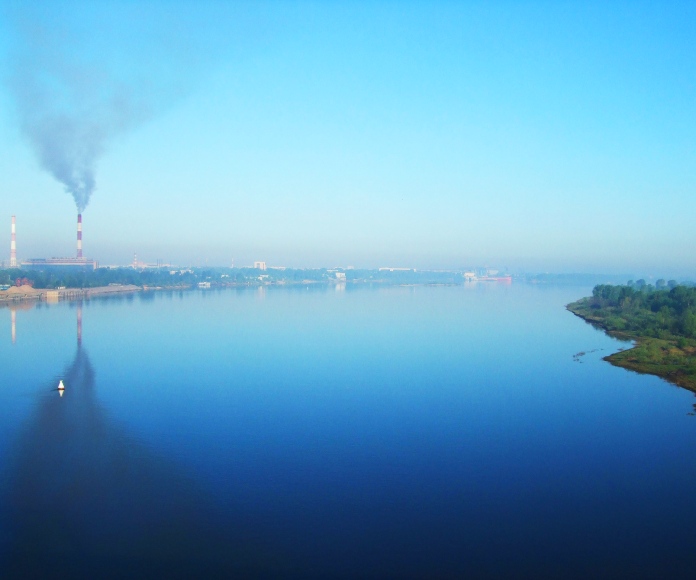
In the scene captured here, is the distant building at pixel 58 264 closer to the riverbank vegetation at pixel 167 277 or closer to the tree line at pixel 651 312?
the riverbank vegetation at pixel 167 277

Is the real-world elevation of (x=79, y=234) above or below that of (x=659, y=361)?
above

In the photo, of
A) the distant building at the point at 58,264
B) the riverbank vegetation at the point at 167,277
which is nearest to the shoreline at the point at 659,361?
the riverbank vegetation at the point at 167,277

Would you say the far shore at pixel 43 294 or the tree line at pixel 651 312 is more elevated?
the tree line at pixel 651 312

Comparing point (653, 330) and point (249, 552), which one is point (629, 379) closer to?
point (653, 330)

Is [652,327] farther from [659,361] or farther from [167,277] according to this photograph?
[167,277]

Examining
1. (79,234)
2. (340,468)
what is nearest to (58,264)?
(79,234)

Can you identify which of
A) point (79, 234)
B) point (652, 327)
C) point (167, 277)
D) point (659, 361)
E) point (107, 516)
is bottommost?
point (107, 516)

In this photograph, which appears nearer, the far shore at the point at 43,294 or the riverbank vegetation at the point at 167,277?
the far shore at the point at 43,294
